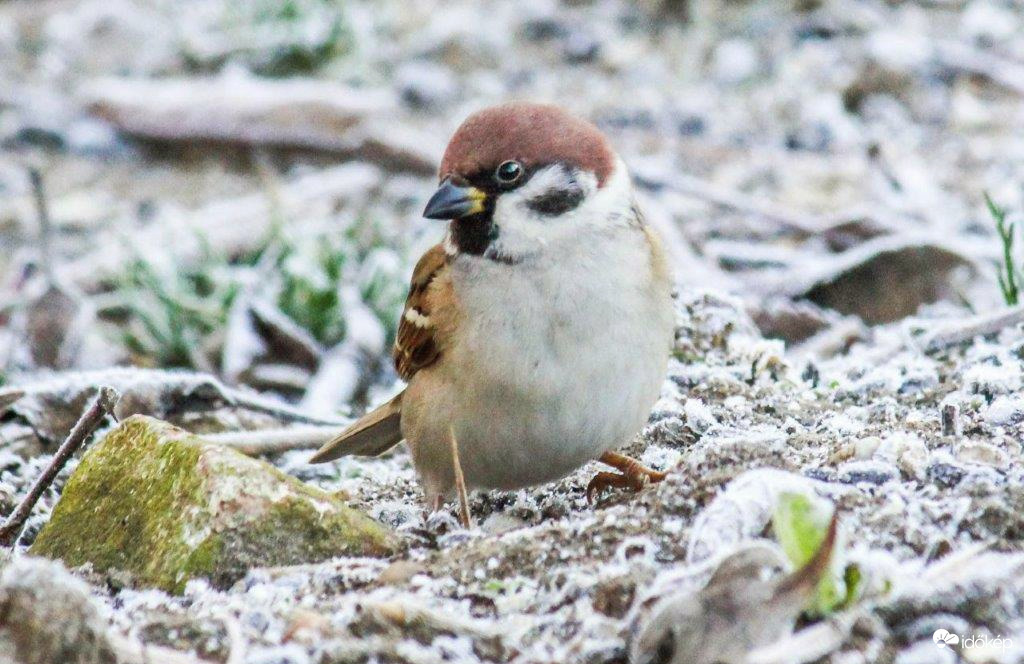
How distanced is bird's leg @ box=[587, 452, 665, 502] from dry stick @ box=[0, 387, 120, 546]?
117 cm

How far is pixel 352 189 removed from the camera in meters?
7.16

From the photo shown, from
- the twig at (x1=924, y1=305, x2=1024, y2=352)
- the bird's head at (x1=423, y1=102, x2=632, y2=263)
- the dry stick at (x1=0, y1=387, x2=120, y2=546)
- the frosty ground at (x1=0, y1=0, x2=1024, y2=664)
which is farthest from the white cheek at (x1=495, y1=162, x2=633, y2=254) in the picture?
the twig at (x1=924, y1=305, x2=1024, y2=352)

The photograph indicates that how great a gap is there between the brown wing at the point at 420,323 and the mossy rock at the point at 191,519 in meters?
0.58

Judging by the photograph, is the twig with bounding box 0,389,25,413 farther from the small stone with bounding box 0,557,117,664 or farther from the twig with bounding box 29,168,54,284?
the small stone with bounding box 0,557,117,664

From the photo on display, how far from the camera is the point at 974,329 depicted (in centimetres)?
423

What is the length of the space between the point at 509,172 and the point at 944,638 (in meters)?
1.57

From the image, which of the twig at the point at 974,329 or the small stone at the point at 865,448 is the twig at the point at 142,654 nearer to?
the small stone at the point at 865,448

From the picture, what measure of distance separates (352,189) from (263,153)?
773mm

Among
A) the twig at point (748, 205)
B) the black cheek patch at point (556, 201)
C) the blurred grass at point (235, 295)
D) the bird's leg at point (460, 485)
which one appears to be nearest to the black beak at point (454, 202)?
the black cheek patch at point (556, 201)

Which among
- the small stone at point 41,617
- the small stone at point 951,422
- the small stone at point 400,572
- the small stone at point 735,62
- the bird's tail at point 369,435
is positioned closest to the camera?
the small stone at point 41,617

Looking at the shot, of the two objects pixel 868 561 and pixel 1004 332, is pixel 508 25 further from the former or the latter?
pixel 868 561

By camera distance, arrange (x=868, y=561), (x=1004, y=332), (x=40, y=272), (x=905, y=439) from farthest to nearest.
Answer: (x=40, y=272), (x=1004, y=332), (x=905, y=439), (x=868, y=561)

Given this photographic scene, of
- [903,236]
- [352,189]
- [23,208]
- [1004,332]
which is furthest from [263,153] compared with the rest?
[1004,332]

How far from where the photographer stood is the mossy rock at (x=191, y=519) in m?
3.03
